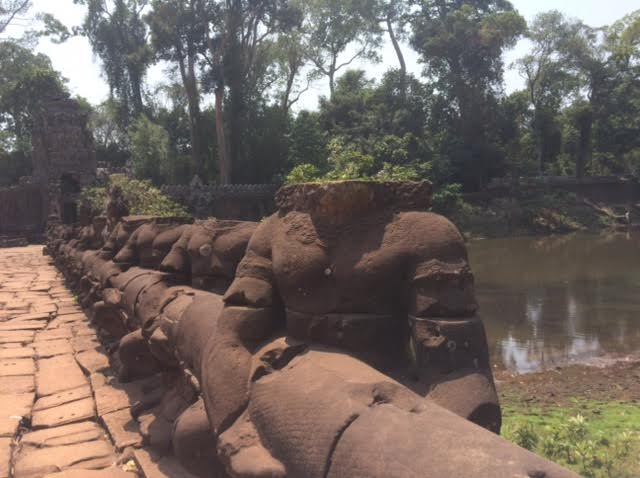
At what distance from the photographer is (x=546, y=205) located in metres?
29.6

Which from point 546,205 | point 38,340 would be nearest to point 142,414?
point 38,340

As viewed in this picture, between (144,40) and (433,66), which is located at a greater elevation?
(144,40)

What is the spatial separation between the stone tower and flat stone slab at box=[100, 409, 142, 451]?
22.1 metres

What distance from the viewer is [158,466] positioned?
9.11 feet

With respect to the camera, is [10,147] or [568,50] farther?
[10,147]

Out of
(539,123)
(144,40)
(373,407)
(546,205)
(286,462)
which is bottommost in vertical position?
(546,205)

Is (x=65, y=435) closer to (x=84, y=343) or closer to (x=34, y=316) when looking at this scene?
(x=84, y=343)

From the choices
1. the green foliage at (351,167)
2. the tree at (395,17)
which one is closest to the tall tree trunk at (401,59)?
the tree at (395,17)

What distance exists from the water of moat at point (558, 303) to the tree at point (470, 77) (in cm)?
804

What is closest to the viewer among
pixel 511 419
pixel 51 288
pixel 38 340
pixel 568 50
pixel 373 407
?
pixel 373 407

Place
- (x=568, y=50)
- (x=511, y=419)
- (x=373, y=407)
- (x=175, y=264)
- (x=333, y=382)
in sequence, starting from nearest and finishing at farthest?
(x=373, y=407)
(x=333, y=382)
(x=175, y=264)
(x=511, y=419)
(x=568, y=50)

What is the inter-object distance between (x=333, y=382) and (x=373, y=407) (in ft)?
0.67

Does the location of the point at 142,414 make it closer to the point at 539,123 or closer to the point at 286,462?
the point at 286,462

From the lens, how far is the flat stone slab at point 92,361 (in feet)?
15.6
